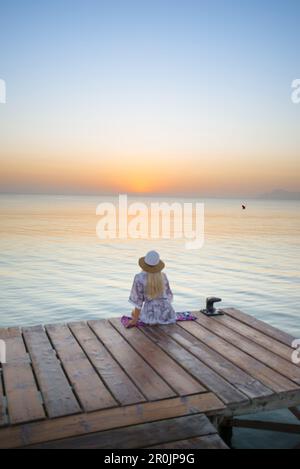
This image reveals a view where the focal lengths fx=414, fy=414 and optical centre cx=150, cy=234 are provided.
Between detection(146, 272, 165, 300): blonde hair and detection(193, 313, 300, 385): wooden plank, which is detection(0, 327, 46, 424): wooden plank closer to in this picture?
detection(146, 272, 165, 300): blonde hair

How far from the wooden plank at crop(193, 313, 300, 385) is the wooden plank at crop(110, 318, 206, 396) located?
1.43 m

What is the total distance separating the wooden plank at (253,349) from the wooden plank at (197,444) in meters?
2.01

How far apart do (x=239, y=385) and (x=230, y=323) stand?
3031 mm

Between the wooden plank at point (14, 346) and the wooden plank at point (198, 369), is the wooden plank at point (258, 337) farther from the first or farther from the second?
the wooden plank at point (14, 346)

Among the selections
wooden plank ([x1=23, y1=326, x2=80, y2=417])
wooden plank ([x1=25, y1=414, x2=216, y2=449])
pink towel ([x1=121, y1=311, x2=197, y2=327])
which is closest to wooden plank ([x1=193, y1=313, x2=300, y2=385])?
pink towel ([x1=121, y1=311, x2=197, y2=327])

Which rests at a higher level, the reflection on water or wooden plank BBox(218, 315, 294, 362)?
wooden plank BBox(218, 315, 294, 362)

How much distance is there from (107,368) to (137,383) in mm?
687

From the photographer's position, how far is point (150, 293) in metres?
8.20

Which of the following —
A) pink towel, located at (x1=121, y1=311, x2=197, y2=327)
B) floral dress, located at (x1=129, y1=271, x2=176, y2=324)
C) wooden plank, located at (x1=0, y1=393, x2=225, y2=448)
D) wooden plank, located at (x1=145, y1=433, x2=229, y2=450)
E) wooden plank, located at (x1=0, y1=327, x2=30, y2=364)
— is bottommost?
wooden plank, located at (x1=145, y1=433, x2=229, y2=450)

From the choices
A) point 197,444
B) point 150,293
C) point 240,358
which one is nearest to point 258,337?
point 240,358

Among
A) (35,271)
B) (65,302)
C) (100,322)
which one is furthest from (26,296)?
(100,322)

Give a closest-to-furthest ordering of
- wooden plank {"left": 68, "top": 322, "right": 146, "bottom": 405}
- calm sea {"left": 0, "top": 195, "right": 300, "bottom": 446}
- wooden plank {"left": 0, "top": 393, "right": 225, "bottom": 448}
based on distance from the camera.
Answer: wooden plank {"left": 0, "top": 393, "right": 225, "bottom": 448}
wooden plank {"left": 68, "top": 322, "right": 146, "bottom": 405}
calm sea {"left": 0, "top": 195, "right": 300, "bottom": 446}

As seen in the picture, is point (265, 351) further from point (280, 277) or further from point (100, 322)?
point (280, 277)

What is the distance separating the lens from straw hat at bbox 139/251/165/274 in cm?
811
